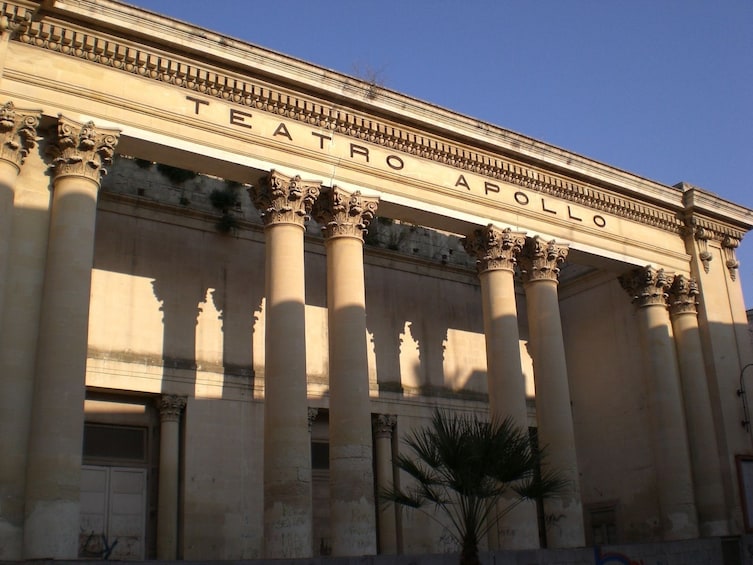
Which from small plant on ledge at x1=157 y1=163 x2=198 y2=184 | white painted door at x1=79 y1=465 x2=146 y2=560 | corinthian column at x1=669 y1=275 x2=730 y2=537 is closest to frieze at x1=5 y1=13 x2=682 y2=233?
corinthian column at x1=669 y1=275 x2=730 y2=537

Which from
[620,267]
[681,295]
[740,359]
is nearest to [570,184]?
[620,267]

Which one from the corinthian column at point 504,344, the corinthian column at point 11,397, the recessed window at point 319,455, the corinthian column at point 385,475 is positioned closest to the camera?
the corinthian column at point 11,397

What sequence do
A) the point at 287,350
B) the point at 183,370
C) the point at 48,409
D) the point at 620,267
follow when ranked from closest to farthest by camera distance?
the point at 48,409 → the point at 287,350 → the point at 183,370 → the point at 620,267

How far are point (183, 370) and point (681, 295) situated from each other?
14093 mm

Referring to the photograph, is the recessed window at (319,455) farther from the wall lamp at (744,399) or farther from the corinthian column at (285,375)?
the wall lamp at (744,399)

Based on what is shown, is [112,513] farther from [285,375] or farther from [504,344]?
[504,344]

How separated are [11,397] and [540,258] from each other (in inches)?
519

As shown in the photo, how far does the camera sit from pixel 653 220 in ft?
85.7

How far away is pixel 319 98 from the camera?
2008 cm

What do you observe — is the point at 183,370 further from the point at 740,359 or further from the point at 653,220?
the point at 740,359

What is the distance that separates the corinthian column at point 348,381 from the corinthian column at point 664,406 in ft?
30.6

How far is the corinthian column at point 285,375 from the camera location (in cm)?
1698

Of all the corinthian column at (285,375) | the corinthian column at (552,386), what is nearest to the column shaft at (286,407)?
the corinthian column at (285,375)

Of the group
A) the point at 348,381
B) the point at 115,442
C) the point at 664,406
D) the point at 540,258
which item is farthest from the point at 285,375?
the point at 664,406
